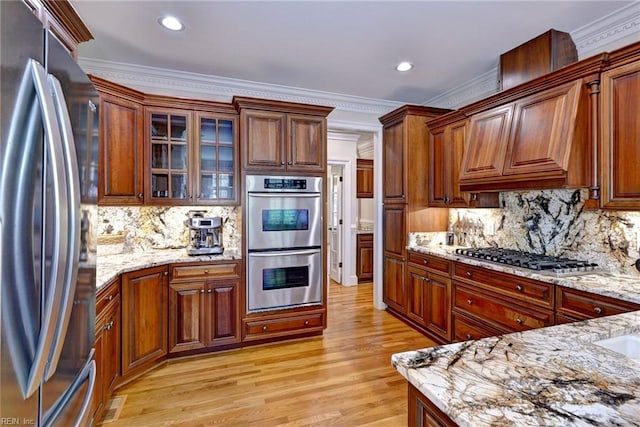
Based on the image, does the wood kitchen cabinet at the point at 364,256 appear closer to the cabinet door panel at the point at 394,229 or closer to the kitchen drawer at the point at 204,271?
the cabinet door panel at the point at 394,229

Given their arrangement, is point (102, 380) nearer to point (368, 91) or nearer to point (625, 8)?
point (368, 91)

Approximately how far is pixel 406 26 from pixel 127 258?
3.15 m

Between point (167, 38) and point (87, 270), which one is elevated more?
point (167, 38)

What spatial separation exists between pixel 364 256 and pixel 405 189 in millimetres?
2443

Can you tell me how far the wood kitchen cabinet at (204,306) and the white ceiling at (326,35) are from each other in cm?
203

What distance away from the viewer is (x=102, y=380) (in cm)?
210

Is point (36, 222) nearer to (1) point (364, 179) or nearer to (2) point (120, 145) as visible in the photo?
(2) point (120, 145)

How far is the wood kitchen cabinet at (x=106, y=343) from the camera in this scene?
2.00 meters

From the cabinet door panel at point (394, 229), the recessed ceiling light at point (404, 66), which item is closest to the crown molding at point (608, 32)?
the recessed ceiling light at point (404, 66)

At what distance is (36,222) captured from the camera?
0.89 m

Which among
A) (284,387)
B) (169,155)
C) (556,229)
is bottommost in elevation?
(284,387)

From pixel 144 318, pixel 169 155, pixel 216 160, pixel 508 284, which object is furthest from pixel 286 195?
pixel 508 284

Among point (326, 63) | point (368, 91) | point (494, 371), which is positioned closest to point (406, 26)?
point (326, 63)

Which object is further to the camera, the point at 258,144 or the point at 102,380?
the point at 258,144
